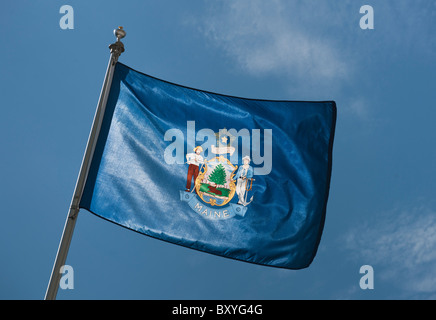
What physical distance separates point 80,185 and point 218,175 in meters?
2.70

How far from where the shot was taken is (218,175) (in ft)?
32.4

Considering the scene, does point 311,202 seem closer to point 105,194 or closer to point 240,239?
point 240,239

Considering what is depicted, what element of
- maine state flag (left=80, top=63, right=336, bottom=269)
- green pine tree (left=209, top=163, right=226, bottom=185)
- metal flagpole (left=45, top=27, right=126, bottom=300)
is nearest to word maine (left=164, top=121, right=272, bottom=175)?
maine state flag (left=80, top=63, right=336, bottom=269)

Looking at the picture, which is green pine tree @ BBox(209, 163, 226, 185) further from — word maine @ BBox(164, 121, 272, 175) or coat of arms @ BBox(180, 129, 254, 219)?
word maine @ BBox(164, 121, 272, 175)

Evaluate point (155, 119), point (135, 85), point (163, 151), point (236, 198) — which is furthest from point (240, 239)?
point (135, 85)

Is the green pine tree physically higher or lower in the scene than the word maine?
lower

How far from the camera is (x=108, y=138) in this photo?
375 inches

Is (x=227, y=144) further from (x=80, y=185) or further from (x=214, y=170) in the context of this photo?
(x=80, y=185)

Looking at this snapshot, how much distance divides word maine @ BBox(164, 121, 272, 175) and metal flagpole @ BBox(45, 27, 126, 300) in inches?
53.7

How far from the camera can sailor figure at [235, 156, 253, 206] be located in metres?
9.74

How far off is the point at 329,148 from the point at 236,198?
2313 millimetres

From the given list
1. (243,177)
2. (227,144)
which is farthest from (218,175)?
(227,144)

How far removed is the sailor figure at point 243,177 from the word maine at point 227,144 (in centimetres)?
11

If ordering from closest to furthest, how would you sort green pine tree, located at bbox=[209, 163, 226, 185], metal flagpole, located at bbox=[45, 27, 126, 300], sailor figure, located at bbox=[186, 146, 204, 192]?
metal flagpole, located at bbox=[45, 27, 126, 300]
sailor figure, located at bbox=[186, 146, 204, 192]
green pine tree, located at bbox=[209, 163, 226, 185]
